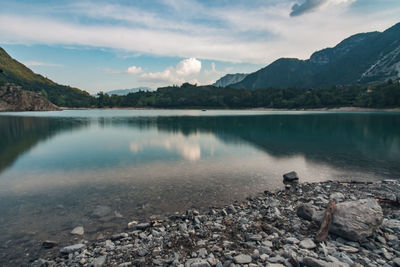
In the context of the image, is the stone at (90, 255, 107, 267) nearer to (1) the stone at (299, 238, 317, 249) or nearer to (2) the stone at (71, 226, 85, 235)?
(2) the stone at (71, 226, 85, 235)

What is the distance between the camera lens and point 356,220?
9312 mm

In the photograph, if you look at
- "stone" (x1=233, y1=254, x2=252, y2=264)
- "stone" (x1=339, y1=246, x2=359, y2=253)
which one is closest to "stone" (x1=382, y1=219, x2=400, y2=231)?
"stone" (x1=339, y1=246, x2=359, y2=253)

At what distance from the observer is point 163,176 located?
21.4 metres

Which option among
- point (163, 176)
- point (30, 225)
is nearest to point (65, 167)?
point (163, 176)

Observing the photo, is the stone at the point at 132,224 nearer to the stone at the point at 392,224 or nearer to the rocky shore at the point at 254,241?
the rocky shore at the point at 254,241

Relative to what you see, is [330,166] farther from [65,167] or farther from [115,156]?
[65,167]

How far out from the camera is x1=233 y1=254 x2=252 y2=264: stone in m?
8.00

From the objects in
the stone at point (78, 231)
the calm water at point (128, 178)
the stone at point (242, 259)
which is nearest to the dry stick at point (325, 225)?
the stone at point (242, 259)

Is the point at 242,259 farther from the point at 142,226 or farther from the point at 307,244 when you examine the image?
the point at 142,226

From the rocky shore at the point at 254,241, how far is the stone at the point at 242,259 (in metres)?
0.02

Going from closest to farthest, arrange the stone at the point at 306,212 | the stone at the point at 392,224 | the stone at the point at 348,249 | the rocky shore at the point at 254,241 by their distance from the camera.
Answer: the rocky shore at the point at 254,241 → the stone at the point at 348,249 → the stone at the point at 392,224 → the stone at the point at 306,212

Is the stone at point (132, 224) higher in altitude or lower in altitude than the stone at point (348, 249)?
lower

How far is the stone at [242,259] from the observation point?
315 inches

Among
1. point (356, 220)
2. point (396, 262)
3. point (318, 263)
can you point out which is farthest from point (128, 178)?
point (396, 262)
